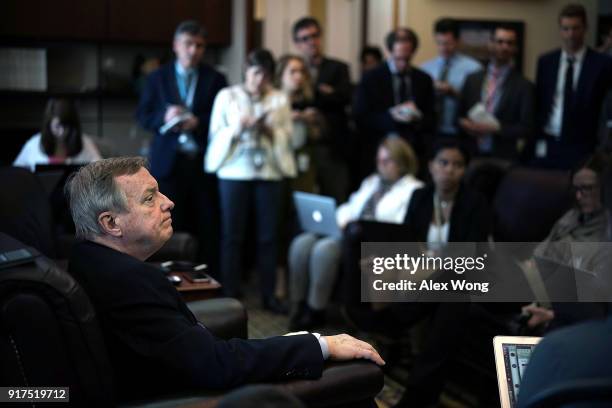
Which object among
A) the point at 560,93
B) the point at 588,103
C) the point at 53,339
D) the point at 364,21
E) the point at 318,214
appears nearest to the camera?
the point at 53,339

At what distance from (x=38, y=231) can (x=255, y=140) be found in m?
1.49

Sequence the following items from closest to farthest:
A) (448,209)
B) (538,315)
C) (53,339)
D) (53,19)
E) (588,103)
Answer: (53,339) → (538,315) → (448,209) → (588,103) → (53,19)

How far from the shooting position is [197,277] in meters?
3.30

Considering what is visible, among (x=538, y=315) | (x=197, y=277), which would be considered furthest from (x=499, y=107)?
(x=197, y=277)

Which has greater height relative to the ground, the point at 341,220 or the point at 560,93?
the point at 560,93

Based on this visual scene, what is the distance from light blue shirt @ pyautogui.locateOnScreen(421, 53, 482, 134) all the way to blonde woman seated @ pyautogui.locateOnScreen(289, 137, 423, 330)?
32.2 inches

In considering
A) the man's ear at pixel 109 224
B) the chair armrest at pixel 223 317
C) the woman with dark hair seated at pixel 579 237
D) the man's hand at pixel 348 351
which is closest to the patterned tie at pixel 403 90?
the woman with dark hair seated at pixel 579 237

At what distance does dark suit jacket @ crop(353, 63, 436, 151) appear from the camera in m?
5.16

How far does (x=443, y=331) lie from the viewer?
347 centimetres

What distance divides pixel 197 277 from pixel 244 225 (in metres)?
1.65

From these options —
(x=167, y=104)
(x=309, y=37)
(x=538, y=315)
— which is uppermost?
(x=309, y=37)

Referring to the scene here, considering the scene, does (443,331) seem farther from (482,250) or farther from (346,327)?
(346,327)

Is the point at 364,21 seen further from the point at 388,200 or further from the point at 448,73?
the point at 388,200

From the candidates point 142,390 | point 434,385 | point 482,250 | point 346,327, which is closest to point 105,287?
point 142,390
